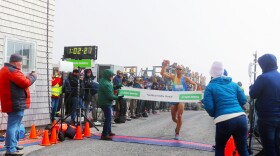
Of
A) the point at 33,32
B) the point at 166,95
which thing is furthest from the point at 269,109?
the point at 33,32

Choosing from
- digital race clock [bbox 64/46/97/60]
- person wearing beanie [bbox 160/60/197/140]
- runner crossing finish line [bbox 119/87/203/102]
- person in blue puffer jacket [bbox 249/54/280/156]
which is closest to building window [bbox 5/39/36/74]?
digital race clock [bbox 64/46/97/60]

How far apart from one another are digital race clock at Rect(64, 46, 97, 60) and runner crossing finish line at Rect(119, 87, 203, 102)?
1611mm

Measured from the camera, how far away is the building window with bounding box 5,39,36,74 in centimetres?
1048

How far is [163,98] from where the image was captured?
11445mm

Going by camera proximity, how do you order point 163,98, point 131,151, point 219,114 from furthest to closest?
point 163,98
point 131,151
point 219,114

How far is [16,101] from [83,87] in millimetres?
4747

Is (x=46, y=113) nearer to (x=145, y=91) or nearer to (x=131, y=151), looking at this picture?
(x=145, y=91)

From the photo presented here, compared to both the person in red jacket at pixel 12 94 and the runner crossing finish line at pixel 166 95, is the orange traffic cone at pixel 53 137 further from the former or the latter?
the runner crossing finish line at pixel 166 95

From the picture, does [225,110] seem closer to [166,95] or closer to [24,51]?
[166,95]

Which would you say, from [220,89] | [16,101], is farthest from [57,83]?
[220,89]

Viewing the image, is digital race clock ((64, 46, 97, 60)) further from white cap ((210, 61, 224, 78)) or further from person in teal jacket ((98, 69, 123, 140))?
white cap ((210, 61, 224, 78))

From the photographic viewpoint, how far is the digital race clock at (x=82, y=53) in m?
11.3

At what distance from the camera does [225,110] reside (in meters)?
5.04

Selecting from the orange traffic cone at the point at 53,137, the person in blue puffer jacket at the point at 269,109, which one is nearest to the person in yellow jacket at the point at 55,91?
the orange traffic cone at the point at 53,137
